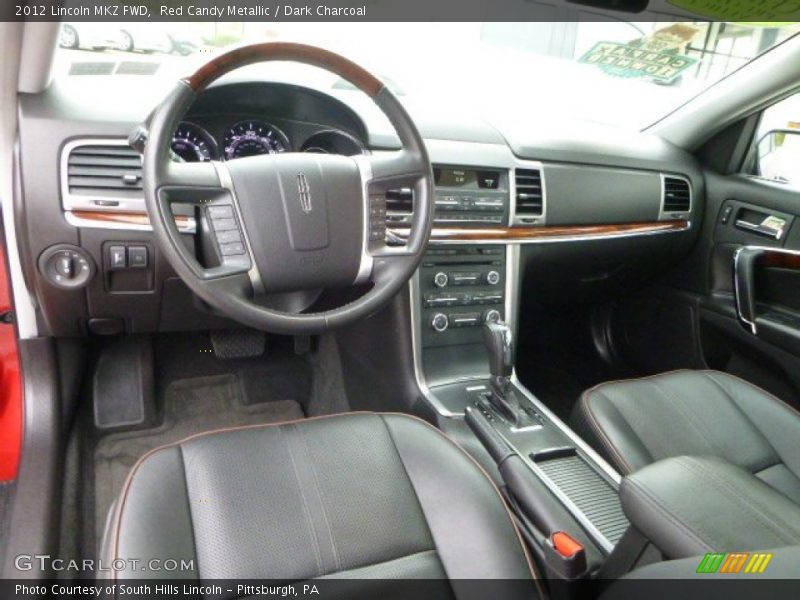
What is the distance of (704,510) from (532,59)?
5.19ft

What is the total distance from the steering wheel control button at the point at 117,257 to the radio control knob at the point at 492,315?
906 millimetres

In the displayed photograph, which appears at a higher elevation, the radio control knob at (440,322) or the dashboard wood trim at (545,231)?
the dashboard wood trim at (545,231)

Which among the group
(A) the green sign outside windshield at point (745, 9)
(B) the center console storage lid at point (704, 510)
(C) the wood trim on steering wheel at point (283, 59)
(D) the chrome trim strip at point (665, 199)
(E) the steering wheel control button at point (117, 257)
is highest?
(A) the green sign outside windshield at point (745, 9)

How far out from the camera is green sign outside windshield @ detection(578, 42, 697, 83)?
1975 millimetres

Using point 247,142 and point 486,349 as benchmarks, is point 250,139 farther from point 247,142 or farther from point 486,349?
point 486,349

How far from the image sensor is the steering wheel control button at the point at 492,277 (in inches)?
67.8

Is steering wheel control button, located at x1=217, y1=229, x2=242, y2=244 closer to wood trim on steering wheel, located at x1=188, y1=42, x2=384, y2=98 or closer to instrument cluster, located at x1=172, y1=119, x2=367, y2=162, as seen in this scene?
wood trim on steering wheel, located at x1=188, y1=42, x2=384, y2=98

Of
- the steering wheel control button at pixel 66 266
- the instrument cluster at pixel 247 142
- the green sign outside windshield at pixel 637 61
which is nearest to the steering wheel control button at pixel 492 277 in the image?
the instrument cluster at pixel 247 142

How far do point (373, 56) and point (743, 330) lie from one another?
1389 millimetres

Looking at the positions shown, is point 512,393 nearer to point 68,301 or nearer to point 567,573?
point 567,573

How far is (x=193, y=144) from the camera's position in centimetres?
142

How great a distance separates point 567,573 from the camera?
0.99 m

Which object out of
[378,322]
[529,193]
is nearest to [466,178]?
[529,193]

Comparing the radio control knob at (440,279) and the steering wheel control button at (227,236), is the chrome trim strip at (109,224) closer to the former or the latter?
the steering wheel control button at (227,236)
